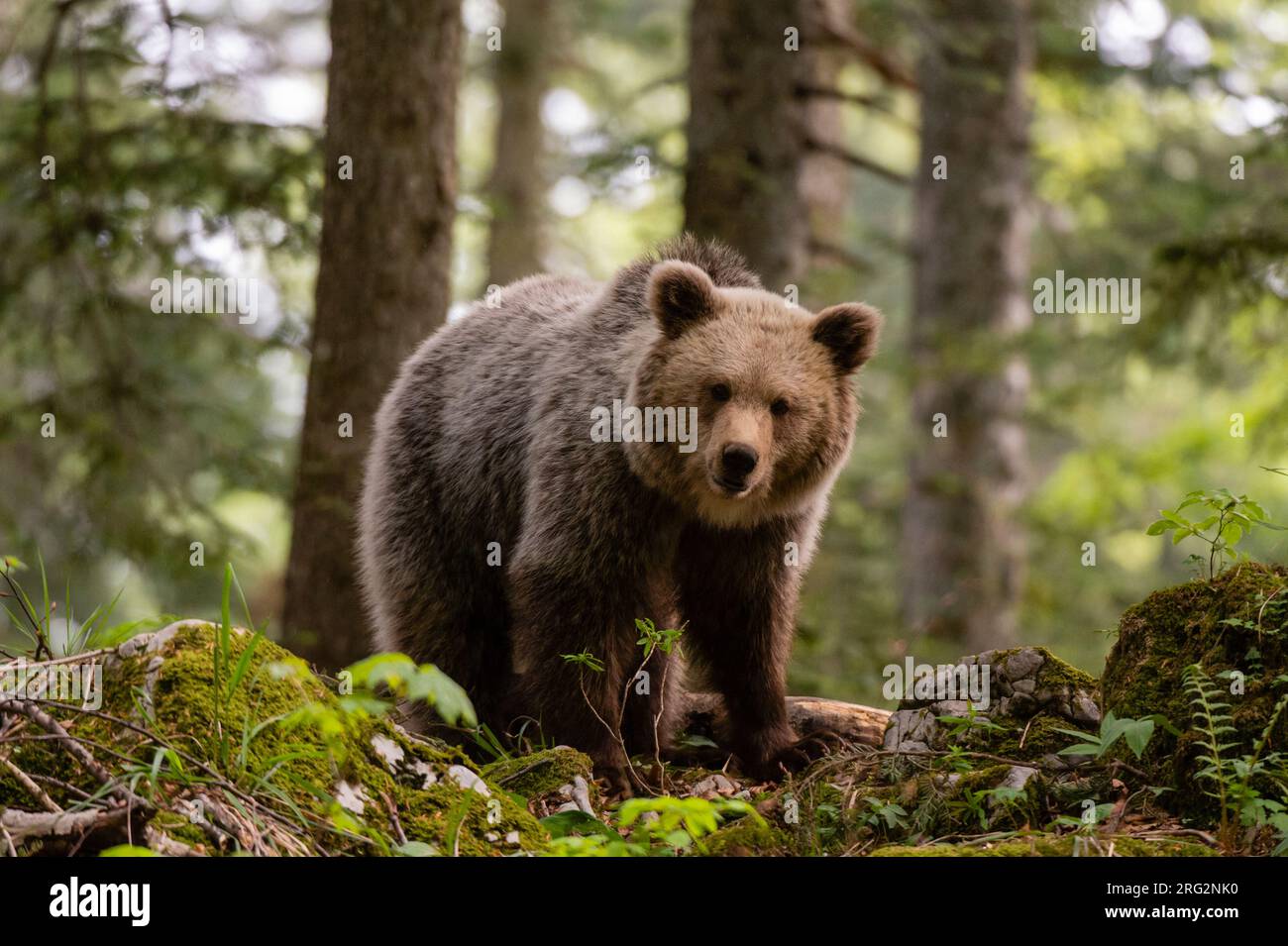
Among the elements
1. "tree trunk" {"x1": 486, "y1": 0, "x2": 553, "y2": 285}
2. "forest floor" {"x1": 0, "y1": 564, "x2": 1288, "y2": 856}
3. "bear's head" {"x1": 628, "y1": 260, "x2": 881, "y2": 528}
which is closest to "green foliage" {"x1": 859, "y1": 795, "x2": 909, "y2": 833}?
"forest floor" {"x1": 0, "y1": 564, "x2": 1288, "y2": 856}

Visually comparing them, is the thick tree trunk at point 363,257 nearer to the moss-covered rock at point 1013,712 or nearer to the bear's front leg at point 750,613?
the bear's front leg at point 750,613

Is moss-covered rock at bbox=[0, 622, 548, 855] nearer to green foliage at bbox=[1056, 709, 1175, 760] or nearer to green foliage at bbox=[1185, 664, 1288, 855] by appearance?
green foliage at bbox=[1056, 709, 1175, 760]

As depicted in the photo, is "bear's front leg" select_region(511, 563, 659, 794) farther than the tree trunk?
No

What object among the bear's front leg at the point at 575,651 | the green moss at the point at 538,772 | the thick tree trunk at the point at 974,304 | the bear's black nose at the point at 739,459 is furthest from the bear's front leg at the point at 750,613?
the thick tree trunk at the point at 974,304

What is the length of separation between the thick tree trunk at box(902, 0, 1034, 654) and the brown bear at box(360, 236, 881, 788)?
807 centimetres

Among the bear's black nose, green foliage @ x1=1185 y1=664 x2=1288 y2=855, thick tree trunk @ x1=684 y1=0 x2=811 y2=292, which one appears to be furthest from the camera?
thick tree trunk @ x1=684 y1=0 x2=811 y2=292

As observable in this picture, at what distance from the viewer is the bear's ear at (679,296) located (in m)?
5.88

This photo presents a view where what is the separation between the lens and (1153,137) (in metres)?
22.4

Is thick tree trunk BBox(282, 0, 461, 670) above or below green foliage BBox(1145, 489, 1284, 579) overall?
above

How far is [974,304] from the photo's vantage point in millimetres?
14547

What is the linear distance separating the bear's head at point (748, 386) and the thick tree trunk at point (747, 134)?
3342 millimetres

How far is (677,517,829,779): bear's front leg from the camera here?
241 inches

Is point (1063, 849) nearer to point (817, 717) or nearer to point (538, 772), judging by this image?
point (538, 772)

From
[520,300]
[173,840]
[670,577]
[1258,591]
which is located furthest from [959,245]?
[173,840]
